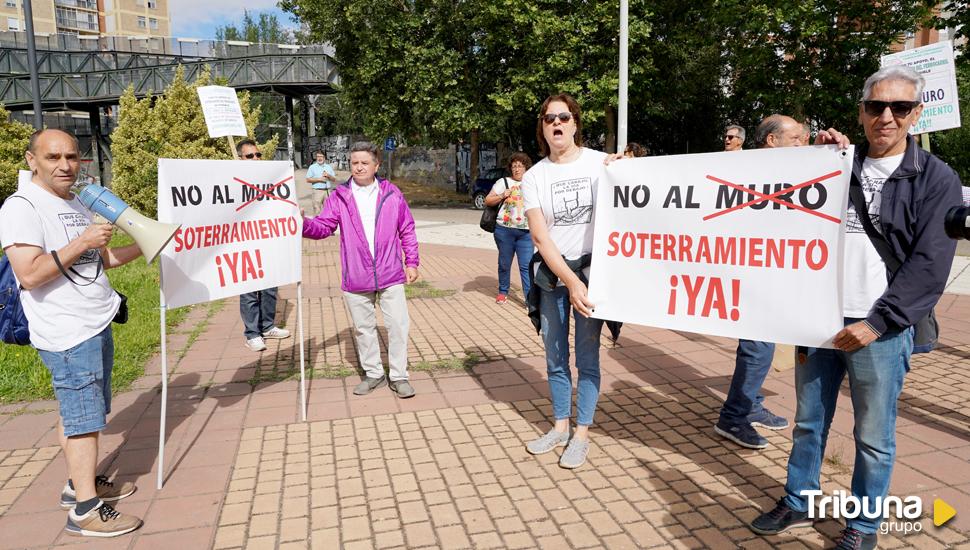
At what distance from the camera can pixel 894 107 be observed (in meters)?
2.48

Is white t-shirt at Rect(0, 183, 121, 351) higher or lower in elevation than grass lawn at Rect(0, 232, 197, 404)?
higher

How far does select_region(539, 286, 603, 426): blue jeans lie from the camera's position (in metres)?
3.75

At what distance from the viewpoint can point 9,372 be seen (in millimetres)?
5492

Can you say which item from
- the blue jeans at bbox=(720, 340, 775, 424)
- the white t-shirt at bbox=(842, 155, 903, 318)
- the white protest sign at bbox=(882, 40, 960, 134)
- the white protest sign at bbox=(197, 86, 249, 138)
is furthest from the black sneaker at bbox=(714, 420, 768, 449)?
the white protest sign at bbox=(197, 86, 249, 138)

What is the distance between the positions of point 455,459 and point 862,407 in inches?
86.4

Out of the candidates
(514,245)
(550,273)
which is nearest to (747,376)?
(550,273)

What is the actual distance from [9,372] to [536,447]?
4.58 m

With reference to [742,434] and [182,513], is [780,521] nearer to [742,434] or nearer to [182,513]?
[742,434]

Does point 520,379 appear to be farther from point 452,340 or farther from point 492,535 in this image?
point 492,535

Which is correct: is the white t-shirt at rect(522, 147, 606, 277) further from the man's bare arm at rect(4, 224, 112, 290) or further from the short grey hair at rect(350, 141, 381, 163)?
the man's bare arm at rect(4, 224, 112, 290)

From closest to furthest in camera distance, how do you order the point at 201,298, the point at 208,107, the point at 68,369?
the point at 68,369 < the point at 201,298 < the point at 208,107

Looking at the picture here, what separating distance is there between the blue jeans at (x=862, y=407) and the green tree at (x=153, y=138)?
13662 mm

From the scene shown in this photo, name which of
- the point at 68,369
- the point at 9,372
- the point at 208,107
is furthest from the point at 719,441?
the point at 208,107

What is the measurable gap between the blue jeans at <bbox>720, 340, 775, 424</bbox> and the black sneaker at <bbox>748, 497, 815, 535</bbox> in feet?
3.29
